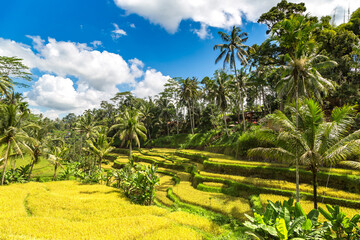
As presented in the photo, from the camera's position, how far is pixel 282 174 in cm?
1531

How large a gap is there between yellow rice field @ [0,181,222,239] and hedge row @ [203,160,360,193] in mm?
9190

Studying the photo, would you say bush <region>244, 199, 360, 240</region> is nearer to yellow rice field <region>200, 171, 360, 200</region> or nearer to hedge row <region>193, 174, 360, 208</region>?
hedge row <region>193, 174, 360, 208</region>

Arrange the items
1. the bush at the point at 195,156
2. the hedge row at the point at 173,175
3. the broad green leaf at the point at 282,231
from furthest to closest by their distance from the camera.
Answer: the bush at the point at 195,156
the hedge row at the point at 173,175
the broad green leaf at the point at 282,231

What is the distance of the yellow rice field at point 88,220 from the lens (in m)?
7.14

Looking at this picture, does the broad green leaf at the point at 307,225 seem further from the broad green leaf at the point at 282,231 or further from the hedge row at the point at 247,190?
the hedge row at the point at 247,190

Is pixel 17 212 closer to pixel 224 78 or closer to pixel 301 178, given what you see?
pixel 301 178

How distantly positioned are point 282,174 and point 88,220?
14.8 metres

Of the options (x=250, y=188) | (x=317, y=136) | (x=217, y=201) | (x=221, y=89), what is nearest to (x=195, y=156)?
(x=221, y=89)

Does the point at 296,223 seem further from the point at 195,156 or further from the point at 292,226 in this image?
the point at 195,156

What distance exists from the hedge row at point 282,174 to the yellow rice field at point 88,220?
9.19 meters

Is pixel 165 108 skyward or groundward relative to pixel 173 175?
skyward

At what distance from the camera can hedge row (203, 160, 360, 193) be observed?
481 inches

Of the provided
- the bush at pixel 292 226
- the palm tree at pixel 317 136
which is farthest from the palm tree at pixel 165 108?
the bush at pixel 292 226

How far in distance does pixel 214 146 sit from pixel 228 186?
15.9 metres
